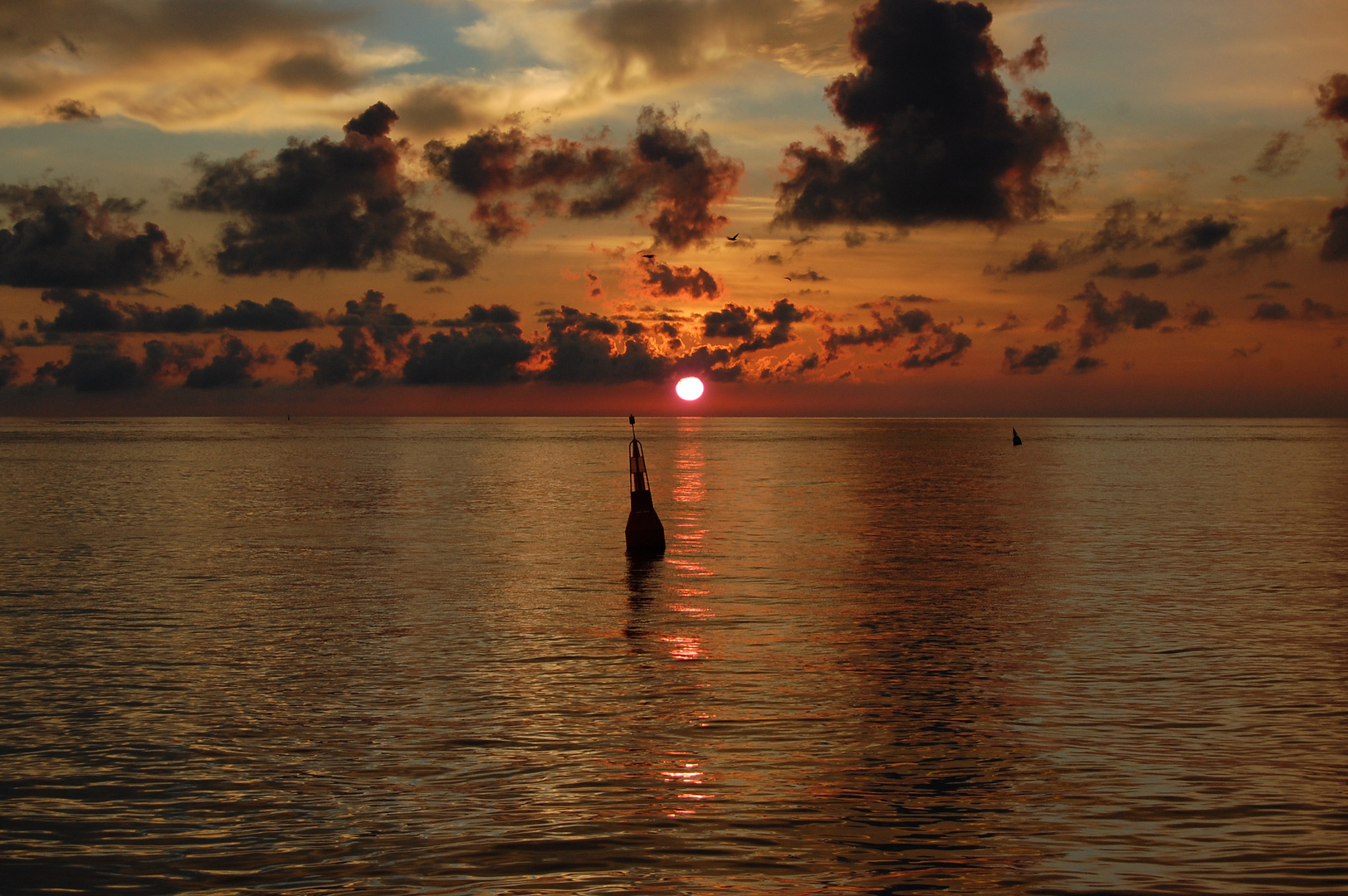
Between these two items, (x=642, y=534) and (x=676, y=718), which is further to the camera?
(x=642, y=534)

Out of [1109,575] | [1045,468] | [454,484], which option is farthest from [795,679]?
[1045,468]

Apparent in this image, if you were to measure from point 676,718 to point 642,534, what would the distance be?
18.7 m

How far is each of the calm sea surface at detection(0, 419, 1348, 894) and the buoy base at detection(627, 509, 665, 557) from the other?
3.07ft

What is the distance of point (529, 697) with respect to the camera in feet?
52.0

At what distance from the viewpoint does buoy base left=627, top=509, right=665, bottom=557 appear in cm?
3325

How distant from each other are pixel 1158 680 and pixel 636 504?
62.3 ft

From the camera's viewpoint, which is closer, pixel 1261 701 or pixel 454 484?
pixel 1261 701

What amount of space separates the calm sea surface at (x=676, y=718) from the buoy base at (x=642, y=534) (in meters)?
0.93

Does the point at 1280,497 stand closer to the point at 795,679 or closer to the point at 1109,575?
the point at 1109,575

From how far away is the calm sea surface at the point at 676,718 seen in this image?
9688 millimetres

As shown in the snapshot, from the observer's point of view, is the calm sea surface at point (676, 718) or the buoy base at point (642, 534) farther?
the buoy base at point (642, 534)

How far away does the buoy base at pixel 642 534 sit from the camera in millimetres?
33250

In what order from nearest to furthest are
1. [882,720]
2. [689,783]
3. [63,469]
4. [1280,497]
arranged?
[689,783] < [882,720] < [1280,497] < [63,469]

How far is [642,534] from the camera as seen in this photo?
33.4 meters
